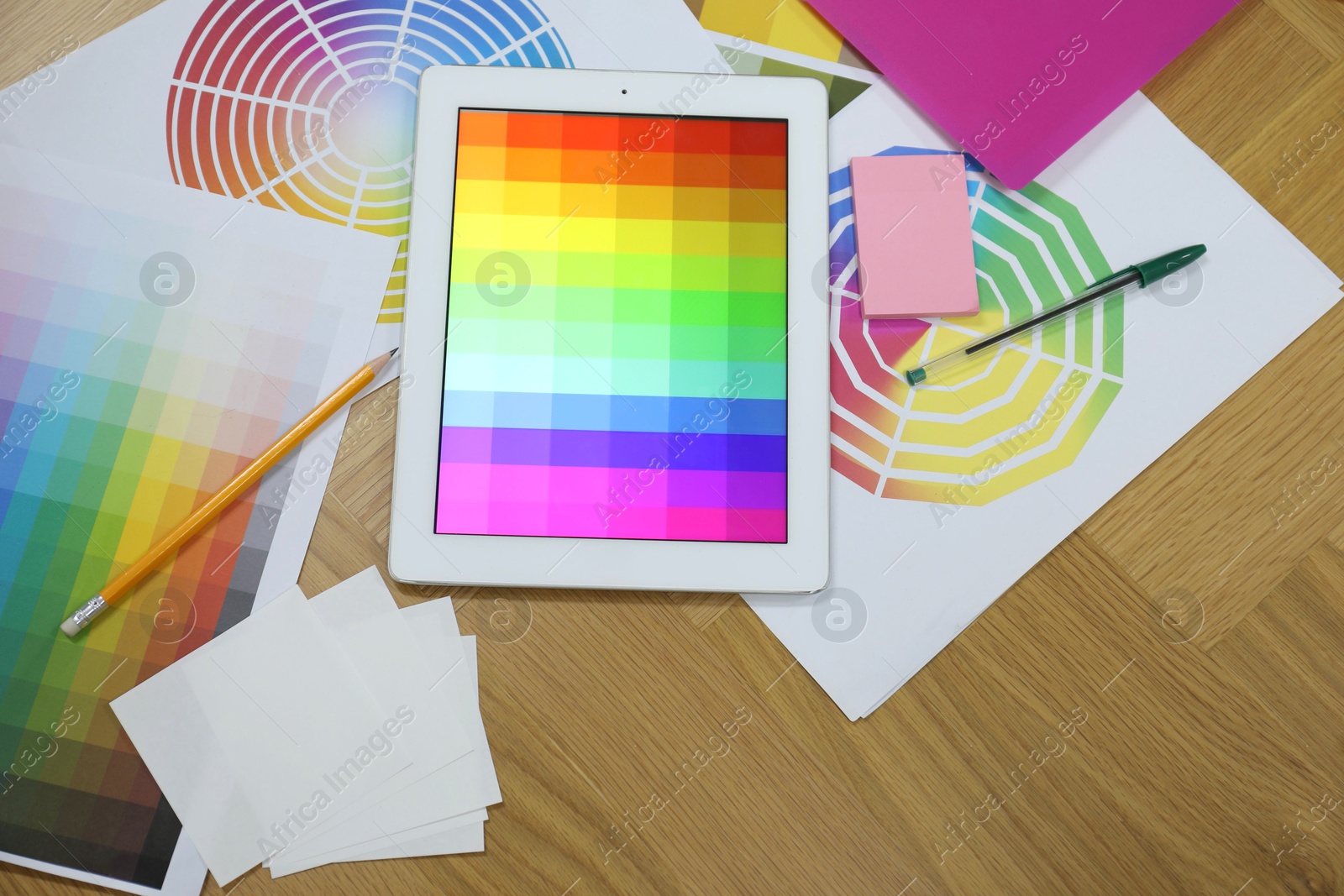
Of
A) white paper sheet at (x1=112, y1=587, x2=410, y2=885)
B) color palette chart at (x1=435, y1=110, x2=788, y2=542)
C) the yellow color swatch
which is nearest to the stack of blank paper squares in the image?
white paper sheet at (x1=112, y1=587, x2=410, y2=885)

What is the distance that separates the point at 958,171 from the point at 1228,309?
250 mm

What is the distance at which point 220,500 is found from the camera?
67 cm

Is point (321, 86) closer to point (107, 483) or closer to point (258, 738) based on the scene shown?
point (107, 483)

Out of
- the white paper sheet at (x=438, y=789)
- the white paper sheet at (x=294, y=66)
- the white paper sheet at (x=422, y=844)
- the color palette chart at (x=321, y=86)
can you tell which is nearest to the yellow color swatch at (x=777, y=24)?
the white paper sheet at (x=294, y=66)

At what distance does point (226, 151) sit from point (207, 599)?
0.38 m

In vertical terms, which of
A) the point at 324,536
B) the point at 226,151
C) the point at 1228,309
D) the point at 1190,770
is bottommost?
the point at 1190,770

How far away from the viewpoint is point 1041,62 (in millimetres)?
714

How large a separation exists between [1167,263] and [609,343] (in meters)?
0.46

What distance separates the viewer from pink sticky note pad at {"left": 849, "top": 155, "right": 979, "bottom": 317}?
699 millimetres

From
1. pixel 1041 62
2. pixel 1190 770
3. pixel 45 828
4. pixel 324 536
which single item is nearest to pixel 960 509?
pixel 1190 770

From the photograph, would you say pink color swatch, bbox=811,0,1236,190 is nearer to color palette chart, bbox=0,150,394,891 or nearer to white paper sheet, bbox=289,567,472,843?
color palette chart, bbox=0,150,394,891

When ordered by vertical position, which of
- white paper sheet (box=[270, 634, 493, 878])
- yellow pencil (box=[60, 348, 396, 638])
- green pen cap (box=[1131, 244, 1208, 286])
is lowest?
green pen cap (box=[1131, 244, 1208, 286])

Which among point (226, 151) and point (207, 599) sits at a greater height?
point (226, 151)

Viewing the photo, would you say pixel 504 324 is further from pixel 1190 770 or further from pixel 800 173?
pixel 1190 770
